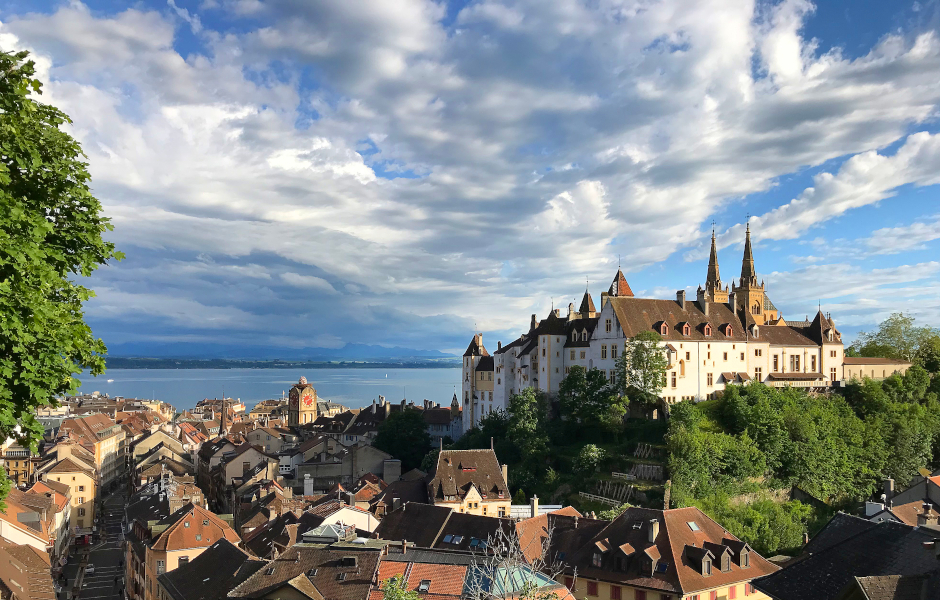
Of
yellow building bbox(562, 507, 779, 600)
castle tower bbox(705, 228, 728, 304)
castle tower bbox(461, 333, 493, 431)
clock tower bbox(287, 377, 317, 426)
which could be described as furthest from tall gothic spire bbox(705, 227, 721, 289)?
clock tower bbox(287, 377, 317, 426)

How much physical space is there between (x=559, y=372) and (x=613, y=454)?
47.2 feet

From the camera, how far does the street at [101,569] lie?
50.8 metres

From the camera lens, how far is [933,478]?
1953 inches

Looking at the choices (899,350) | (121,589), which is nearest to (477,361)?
(121,589)

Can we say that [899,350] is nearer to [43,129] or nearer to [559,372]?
[559,372]

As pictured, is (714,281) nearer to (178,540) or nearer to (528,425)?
(528,425)

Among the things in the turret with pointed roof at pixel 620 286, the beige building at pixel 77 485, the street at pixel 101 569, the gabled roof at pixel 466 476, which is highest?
the turret with pointed roof at pixel 620 286

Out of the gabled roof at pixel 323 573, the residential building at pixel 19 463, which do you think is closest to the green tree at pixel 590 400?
the gabled roof at pixel 323 573

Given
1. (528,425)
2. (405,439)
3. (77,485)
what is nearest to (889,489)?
(528,425)

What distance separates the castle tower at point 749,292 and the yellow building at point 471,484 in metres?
33.2

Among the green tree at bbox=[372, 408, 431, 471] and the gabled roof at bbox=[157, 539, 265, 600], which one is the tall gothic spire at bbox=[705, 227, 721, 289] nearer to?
the green tree at bbox=[372, 408, 431, 471]

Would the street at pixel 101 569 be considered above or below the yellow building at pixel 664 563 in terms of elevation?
below

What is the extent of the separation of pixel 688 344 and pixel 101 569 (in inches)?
2091

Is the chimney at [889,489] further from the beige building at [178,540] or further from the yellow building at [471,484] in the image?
the beige building at [178,540]
